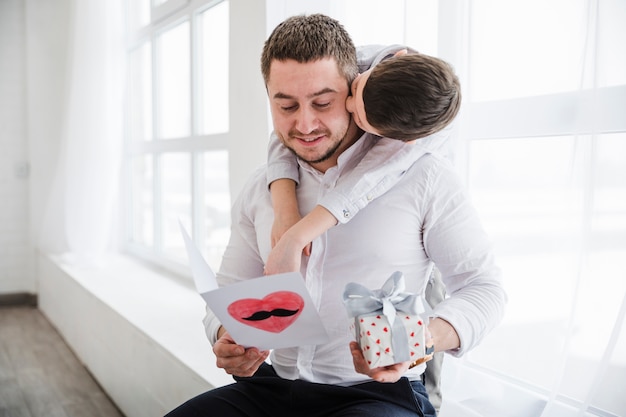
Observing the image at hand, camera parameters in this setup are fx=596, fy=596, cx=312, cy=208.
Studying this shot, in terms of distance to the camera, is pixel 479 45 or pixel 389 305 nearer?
pixel 389 305

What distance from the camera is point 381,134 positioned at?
106cm

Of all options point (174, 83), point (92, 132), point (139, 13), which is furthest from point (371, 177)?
point (139, 13)

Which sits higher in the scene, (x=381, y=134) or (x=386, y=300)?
(x=381, y=134)

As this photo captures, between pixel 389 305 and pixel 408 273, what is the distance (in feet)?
0.95

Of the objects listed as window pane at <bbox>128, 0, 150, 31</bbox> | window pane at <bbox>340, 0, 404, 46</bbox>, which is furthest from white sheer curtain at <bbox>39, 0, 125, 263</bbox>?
window pane at <bbox>340, 0, 404, 46</bbox>

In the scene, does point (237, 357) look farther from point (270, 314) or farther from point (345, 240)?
point (345, 240)

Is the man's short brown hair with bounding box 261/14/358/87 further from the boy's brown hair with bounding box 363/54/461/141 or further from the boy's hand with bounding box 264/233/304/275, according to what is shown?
the boy's hand with bounding box 264/233/304/275

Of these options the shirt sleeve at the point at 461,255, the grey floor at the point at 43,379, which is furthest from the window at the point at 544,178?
the grey floor at the point at 43,379

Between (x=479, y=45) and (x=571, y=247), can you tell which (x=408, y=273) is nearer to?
(x=571, y=247)

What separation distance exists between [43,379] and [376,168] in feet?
8.34

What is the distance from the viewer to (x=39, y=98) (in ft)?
14.7

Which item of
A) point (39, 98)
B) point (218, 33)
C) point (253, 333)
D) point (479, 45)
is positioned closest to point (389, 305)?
point (253, 333)

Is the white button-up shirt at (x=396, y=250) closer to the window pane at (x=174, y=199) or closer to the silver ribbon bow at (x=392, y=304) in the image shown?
the silver ribbon bow at (x=392, y=304)

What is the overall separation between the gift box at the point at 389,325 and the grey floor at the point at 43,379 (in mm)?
2060
